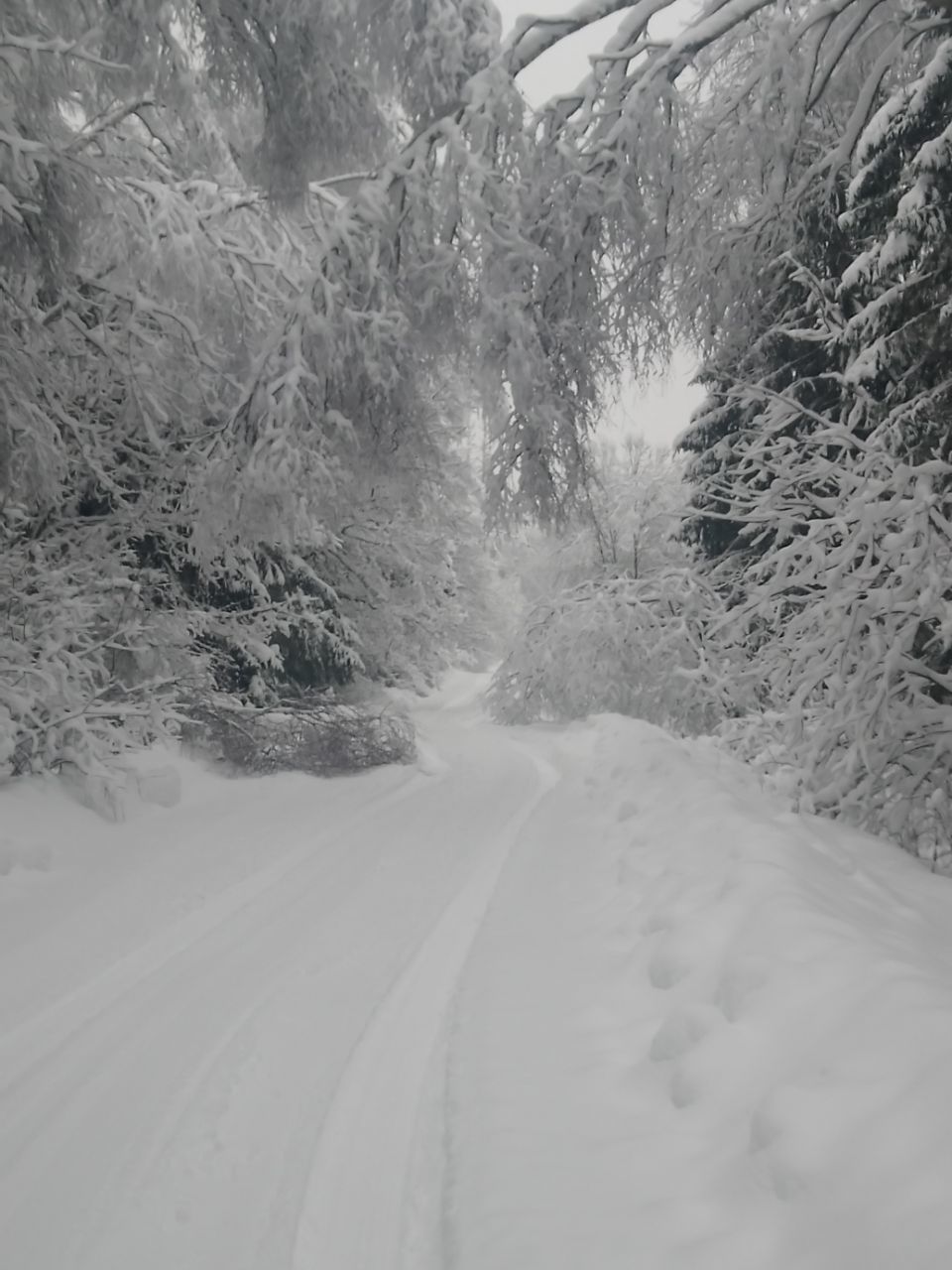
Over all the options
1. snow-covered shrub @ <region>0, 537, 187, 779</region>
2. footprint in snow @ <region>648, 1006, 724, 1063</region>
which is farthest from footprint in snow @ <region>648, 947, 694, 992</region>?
snow-covered shrub @ <region>0, 537, 187, 779</region>

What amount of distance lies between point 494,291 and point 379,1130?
403 centimetres

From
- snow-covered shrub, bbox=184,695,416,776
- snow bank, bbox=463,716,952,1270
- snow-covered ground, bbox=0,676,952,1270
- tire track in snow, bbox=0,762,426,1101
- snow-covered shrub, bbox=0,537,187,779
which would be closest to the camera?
snow bank, bbox=463,716,952,1270

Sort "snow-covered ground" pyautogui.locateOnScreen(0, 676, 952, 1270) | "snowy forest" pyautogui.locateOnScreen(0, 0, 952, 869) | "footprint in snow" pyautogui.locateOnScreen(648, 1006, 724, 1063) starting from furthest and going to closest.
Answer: "snowy forest" pyautogui.locateOnScreen(0, 0, 952, 869), "footprint in snow" pyautogui.locateOnScreen(648, 1006, 724, 1063), "snow-covered ground" pyautogui.locateOnScreen(0, 676, 952, 1270)

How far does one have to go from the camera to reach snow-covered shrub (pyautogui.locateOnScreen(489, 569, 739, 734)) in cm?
1394

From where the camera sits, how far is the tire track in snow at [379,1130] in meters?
2.27

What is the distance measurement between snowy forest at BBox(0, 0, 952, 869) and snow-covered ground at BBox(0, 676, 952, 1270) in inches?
65.1

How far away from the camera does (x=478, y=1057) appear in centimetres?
320

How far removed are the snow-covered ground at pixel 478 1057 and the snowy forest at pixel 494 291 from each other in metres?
1.65

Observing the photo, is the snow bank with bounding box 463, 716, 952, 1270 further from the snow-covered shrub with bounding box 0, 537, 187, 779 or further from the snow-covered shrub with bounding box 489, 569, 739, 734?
the snow-covered shrub with bounding box 489, 569, 739, 734

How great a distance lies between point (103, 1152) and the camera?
8.63 feet

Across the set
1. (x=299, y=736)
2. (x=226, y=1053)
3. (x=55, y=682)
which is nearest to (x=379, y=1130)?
(x=226, y=1053)

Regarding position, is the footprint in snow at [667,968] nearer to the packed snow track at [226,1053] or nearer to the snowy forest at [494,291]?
the packed snow track at [226,1053]

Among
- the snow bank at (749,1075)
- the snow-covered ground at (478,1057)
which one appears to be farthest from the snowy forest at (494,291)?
the snow bank at (749,1075)

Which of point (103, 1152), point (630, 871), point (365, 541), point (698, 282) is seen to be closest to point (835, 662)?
point (630, 871)
